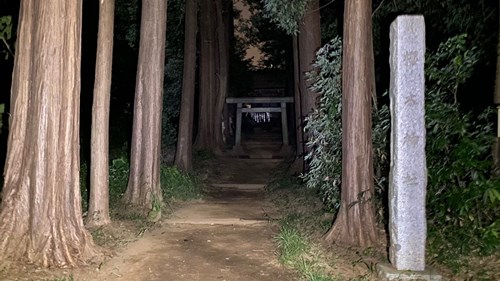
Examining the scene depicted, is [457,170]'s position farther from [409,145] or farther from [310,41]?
[310,41]

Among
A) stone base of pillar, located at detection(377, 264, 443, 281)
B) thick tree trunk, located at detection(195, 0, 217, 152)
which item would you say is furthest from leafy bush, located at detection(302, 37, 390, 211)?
thick tree trunk, located at detection(195, 0, 217, 152)

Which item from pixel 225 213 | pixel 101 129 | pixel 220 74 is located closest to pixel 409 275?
pixel 225 213

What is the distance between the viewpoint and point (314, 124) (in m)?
7.73

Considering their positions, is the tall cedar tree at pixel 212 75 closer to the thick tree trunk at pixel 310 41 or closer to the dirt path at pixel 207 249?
the thick tree trunk at pixel 310 41

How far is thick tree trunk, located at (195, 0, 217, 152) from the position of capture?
56.6ft

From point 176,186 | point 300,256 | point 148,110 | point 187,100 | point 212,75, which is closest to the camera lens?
point 300,256

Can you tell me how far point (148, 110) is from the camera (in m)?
9.11

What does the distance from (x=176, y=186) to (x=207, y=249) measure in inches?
169

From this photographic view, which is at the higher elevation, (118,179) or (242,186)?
(118,179)

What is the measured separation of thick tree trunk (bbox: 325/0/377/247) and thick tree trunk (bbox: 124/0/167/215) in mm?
4140

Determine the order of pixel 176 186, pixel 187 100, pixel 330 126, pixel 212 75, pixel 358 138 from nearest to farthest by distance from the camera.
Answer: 1. pixel 358 138
2. pixel 330 126
3. pixel 176 186
4. pixel 187 100
5. pixel 212 75

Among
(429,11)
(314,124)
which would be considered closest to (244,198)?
(314,124)

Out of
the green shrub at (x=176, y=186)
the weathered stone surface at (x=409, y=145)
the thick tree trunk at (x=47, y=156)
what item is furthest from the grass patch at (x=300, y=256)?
the green shrub at (x=176, y=186)

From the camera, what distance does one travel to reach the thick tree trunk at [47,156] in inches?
208
